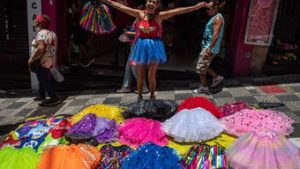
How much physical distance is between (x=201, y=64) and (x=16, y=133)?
3636 mm

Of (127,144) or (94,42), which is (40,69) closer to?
(127,144)

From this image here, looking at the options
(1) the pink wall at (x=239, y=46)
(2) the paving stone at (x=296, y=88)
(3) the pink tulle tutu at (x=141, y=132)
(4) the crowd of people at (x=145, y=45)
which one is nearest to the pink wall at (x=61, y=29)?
(4) the crowd of people at (x=145, y=45)

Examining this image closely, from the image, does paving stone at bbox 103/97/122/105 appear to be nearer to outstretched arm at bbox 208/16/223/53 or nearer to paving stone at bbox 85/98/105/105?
paving stone at bbox 85/98/105/105

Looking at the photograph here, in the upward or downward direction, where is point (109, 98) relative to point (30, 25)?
downward

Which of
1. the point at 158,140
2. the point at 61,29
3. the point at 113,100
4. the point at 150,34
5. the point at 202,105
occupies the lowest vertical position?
the point at 113,100

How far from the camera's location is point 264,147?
3588mm

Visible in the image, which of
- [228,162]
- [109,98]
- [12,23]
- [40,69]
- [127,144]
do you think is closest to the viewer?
[228,162]

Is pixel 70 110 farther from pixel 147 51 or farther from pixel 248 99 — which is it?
pixel 248 99

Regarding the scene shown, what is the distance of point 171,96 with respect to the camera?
22.2 feet

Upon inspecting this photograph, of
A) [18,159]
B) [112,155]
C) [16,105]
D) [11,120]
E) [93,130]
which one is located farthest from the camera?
[16,105]

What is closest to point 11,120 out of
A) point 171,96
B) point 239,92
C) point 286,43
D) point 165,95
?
point 165,95

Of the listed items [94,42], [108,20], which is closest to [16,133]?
[108,20]

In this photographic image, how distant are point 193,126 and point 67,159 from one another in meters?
1.76

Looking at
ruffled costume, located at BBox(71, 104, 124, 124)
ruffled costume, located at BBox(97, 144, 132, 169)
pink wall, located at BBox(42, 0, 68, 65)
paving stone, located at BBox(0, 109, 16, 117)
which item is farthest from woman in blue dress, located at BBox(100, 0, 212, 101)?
pink wall, located at BBox(42, 0, 68, 65)
